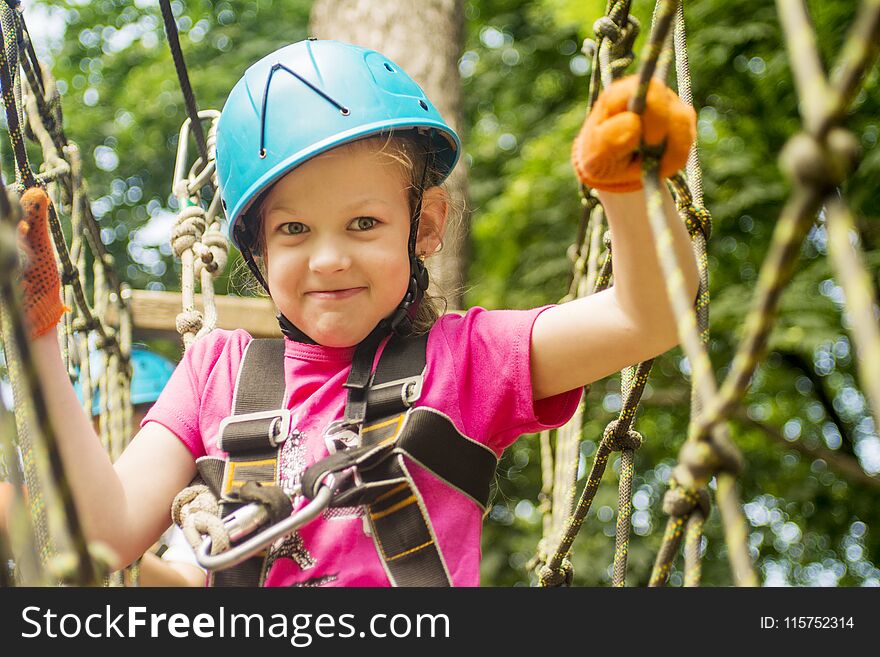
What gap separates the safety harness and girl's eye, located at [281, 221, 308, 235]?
20 centimetres

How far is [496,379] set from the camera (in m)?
1.51

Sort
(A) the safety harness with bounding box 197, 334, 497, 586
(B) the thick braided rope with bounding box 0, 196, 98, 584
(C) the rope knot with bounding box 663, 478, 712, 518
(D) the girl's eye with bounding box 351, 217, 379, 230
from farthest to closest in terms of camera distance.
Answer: (D) the girl's eye with bounding box 351, 217, 379, 230 < (A) the safety harness with bounding box 197, 334, 497, 586 < (C) the rope knot with bounding box 663, 478, 712, 518 < (B) the thick braided rope with bounding box 0, 196, 98, 584

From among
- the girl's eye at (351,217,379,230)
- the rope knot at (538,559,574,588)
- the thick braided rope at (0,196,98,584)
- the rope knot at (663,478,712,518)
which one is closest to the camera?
the thick braided rope at (0,196,98,584)

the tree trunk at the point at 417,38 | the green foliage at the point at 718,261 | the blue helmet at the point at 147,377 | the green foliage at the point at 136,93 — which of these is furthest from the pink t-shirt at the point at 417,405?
the green foliage at the point at 136,93

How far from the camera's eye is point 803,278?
421 cm

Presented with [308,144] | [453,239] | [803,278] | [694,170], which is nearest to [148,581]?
[308,144]

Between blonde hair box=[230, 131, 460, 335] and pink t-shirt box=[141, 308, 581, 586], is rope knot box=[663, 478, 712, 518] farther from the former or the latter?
blonde hair box=[230, 131, 460, 335]

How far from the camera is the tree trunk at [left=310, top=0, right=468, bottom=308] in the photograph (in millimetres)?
3377

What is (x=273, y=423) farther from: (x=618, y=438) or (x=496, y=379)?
(x=618, y=438)

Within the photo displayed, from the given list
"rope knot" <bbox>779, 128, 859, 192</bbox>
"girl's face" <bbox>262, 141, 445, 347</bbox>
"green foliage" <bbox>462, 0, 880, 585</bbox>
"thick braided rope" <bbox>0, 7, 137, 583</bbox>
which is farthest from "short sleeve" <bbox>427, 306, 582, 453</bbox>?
"green foliage" <bbox>462, 0, 880, 585</bbox>

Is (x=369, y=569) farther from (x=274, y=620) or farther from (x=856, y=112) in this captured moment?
(x=856, y=112)

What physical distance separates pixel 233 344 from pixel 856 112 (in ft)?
11.1

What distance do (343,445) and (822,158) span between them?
96 cm

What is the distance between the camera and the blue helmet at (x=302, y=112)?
5.03 feet
